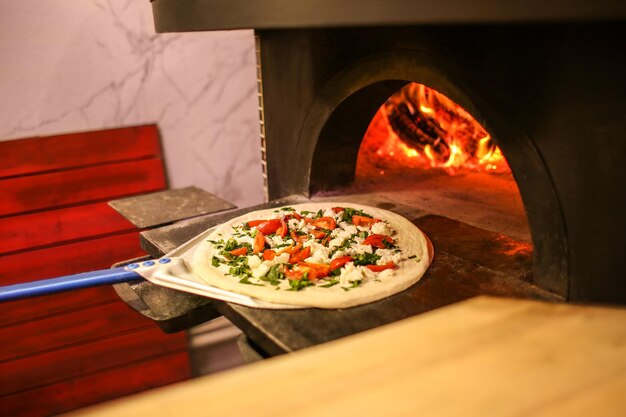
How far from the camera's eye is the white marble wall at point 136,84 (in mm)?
3207

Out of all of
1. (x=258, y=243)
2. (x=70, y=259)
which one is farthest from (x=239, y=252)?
(x=70, y=259)

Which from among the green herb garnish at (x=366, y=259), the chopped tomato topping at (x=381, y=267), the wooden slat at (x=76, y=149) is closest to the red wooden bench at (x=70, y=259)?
the wooden slat at (x=76, y=149)

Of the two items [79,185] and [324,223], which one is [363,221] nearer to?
[324,223]

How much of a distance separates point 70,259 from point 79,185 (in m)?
0.51

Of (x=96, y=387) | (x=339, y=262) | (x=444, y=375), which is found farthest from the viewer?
(x=96, y=387)

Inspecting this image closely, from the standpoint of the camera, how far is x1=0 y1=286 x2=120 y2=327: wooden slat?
3527mm

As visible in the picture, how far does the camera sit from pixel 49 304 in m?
3.63

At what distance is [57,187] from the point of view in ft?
11.3

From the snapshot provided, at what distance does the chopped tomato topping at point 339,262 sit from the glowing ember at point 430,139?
1325mm

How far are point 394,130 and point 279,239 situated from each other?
1529mm

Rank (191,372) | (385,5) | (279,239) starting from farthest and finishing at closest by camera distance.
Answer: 1. (191,372)
2. (279,239)
3. (385,5)

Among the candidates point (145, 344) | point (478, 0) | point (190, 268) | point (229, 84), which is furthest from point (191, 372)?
point (478, 0)

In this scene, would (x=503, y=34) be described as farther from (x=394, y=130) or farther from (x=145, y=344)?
(x=145, y=344)

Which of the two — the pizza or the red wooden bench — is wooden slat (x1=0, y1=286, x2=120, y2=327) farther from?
the pizza
